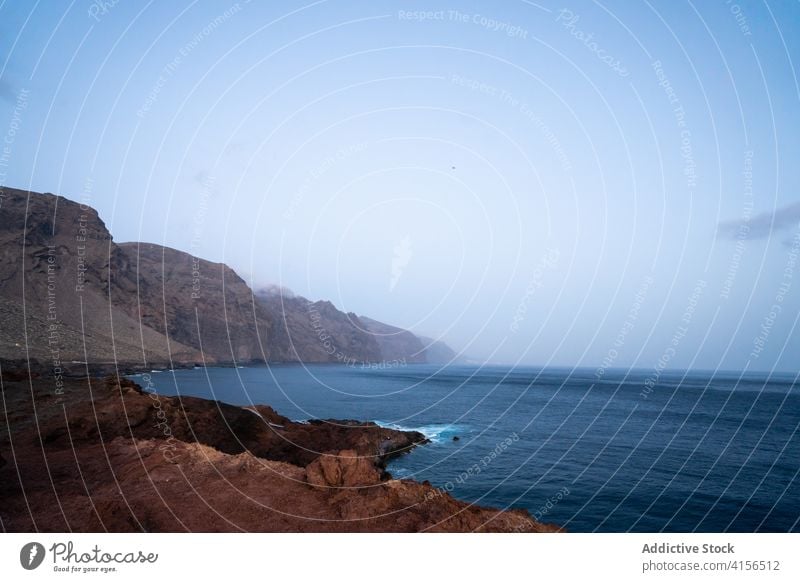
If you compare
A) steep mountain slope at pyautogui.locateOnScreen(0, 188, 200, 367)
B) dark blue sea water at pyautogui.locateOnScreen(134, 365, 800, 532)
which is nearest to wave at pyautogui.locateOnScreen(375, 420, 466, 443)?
dark blue sea water at pyautogui.locateOnScreen(134, 365, 800, 532)

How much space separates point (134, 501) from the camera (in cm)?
1117

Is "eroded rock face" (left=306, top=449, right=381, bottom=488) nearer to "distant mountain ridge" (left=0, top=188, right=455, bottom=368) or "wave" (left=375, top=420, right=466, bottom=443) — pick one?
"wave" (left=375, top=420, right=466, bottom=443)

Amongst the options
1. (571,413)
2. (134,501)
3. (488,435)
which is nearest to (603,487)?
(488,435)

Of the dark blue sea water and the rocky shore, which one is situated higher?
the rocky shore

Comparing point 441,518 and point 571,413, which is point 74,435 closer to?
point 441,518

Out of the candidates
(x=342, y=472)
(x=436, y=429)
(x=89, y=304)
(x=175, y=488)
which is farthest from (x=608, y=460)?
(x=89, y=304)

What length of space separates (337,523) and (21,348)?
91.8m
